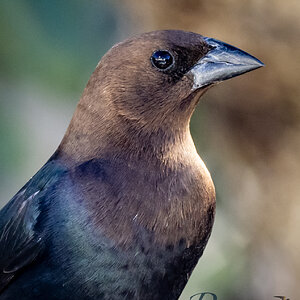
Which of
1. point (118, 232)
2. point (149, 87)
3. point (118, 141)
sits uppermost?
point (149, 87)

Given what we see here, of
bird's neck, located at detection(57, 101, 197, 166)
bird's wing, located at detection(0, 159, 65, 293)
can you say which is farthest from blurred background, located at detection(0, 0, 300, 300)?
bird's neck, located at detection(57, 101, 197, 166)

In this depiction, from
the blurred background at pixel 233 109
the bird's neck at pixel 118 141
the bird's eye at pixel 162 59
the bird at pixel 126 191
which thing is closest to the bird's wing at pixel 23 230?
the bird at pixel 126 191

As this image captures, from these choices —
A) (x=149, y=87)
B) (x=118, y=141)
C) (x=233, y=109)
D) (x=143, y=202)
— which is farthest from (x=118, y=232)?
(x=233, y=109)

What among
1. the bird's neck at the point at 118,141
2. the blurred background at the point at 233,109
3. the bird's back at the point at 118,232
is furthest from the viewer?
the blurred background at the point at 233,109

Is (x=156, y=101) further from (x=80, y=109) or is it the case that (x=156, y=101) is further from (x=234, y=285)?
(x=234, y=285)

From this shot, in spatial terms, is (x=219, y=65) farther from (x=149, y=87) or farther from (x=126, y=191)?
(x=126, y=191)

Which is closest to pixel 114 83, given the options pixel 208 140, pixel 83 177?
pixel 83 177

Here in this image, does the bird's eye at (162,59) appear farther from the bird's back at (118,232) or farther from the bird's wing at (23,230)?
the bird's wing at (23,230)

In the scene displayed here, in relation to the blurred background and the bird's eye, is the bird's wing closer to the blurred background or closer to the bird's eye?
the bird's eye
